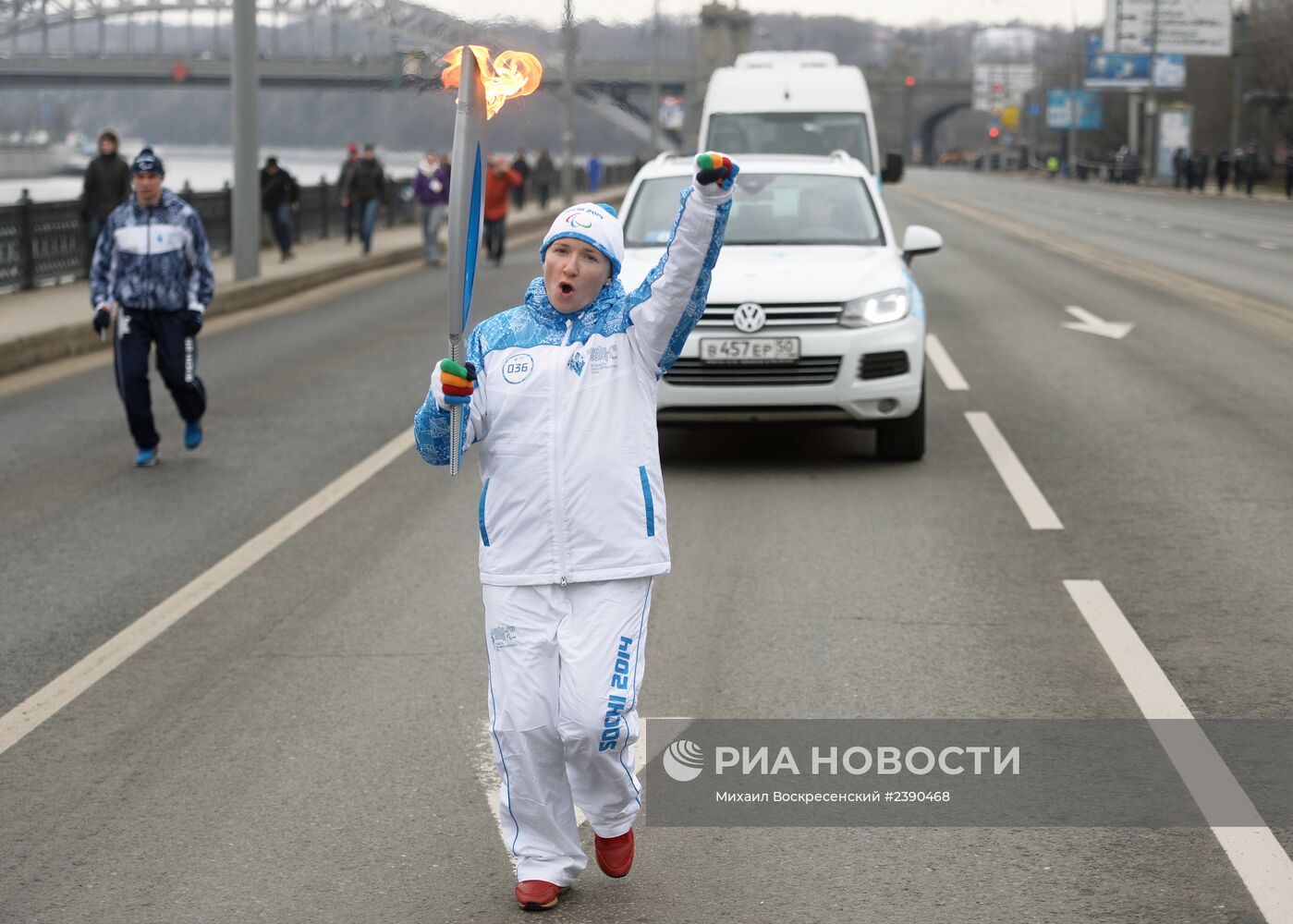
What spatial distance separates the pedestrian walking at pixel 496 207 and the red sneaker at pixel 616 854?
22582mm

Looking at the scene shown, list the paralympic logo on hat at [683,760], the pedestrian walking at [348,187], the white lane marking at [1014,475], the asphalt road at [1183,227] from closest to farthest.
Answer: the paralympic logo on hat at [683,760]
the white lane marking at [1014,475]
the asphalt road at [1183,227]
the pedestrian walking at [348,187]

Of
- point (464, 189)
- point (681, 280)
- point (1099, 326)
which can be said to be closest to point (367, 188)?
point (1099, 326)

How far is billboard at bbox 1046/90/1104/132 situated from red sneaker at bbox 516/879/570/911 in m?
107

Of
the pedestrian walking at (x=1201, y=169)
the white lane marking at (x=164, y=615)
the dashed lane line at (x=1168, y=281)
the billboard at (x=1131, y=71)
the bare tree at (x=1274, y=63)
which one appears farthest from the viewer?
the billboard at (x=1131, y=71)

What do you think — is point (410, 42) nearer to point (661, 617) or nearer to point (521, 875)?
point (661, 617)

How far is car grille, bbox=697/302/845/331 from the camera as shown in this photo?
9914 mm

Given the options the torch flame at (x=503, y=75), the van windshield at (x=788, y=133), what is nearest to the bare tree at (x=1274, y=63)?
the van windshield at (x=788, y=133)

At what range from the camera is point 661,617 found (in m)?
6.98

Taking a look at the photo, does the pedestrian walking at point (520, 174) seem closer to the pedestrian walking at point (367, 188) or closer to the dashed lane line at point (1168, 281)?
the dashed lane line at point (1168, 281)

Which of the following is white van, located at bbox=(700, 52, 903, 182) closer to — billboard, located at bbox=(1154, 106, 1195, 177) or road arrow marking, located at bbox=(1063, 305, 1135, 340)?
road arrow marking, located at bbox=(1063, 305, 1135, 340)

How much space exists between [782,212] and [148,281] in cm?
393

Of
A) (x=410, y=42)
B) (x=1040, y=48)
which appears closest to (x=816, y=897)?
(x=410, y=42)

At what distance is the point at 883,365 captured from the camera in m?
10.0

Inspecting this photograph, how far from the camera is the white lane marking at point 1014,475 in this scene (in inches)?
347
